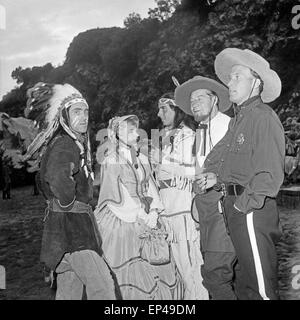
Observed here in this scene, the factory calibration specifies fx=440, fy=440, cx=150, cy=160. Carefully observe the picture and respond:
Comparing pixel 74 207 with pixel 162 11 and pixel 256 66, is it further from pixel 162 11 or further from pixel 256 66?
pixel 162 11

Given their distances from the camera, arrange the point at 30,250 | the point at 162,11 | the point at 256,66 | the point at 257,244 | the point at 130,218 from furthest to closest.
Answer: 1. the point at 162,11
2. the point at 30,250
3. the point at 130,218
4. the point at 256,66
5. the point at 257,244

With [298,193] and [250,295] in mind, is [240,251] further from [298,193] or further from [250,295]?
[298,193]

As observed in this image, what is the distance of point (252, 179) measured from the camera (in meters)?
2.47

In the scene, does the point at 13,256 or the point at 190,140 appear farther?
the point at 13,256

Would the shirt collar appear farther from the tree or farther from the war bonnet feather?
the tree

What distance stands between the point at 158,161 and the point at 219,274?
908 millimetres

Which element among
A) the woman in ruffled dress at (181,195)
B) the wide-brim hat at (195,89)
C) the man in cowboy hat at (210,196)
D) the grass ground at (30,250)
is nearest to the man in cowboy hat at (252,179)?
the man in cowboy hat at (210,196)

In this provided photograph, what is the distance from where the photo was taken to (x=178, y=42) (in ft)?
11.3

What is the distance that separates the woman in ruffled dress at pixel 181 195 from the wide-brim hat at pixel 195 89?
0.21ft

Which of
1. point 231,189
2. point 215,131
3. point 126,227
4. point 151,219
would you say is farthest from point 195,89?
point 126,227

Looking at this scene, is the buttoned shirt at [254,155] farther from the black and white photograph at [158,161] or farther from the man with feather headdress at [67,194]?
the man with feather headdress at [67,194]
